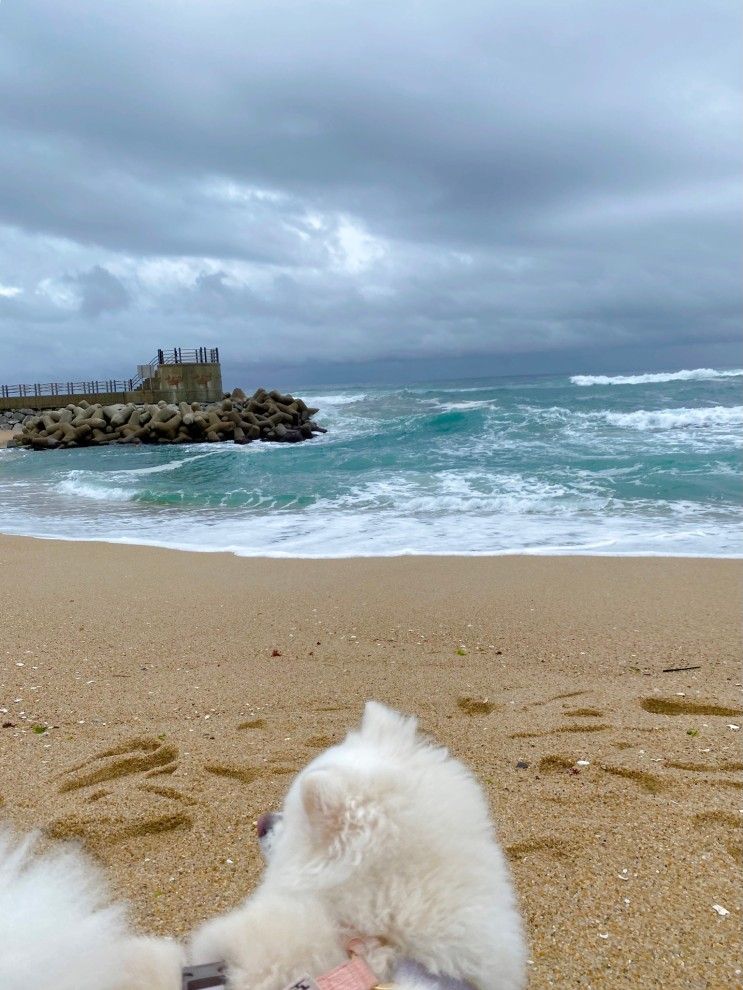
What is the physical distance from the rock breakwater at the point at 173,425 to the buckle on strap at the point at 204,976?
31.3 meters

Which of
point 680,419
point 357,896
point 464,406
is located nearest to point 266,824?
point 357,896

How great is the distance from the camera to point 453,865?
57.9 inches

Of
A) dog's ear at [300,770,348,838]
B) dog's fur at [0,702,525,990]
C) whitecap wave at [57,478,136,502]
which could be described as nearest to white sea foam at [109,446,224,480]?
whitecap wave at [57,478,136,502]

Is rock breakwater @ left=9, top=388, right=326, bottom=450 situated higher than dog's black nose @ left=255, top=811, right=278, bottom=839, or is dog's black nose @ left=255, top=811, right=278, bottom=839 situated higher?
rock breakwater @ left=9, top=388, right=326, bottom=450

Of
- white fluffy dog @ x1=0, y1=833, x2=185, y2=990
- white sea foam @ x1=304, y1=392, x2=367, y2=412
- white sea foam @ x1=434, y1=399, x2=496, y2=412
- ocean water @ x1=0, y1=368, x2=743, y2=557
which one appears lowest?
ocean water @ x1=0, y1=368, x2=743, y2=557

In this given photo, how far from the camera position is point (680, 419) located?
28438 mm

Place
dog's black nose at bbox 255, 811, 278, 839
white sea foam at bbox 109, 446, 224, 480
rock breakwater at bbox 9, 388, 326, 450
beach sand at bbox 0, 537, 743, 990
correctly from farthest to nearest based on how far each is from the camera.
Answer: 1. rock breakwater at bbox 9, 388, 326, 450
2. white sea foam at bbox 109, 446, 224, 480
3. beach sand at bbox 0, 537, 743, 990
4. dog's black nose at bbox 255, 811, 278, 839

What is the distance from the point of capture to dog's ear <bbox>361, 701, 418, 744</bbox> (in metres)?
1.58

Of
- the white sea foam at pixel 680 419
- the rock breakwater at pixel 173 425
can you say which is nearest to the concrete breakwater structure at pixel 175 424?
the rock breakwater at pixel 173 425

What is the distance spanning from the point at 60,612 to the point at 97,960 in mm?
5387

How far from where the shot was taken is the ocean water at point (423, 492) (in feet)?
32.0

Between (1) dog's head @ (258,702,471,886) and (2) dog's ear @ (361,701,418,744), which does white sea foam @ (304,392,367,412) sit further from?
(1) dog's head @ (258,702,471,886)

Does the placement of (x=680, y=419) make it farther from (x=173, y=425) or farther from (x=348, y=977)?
(x=348, y=977)

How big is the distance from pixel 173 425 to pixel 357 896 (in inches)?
1344
